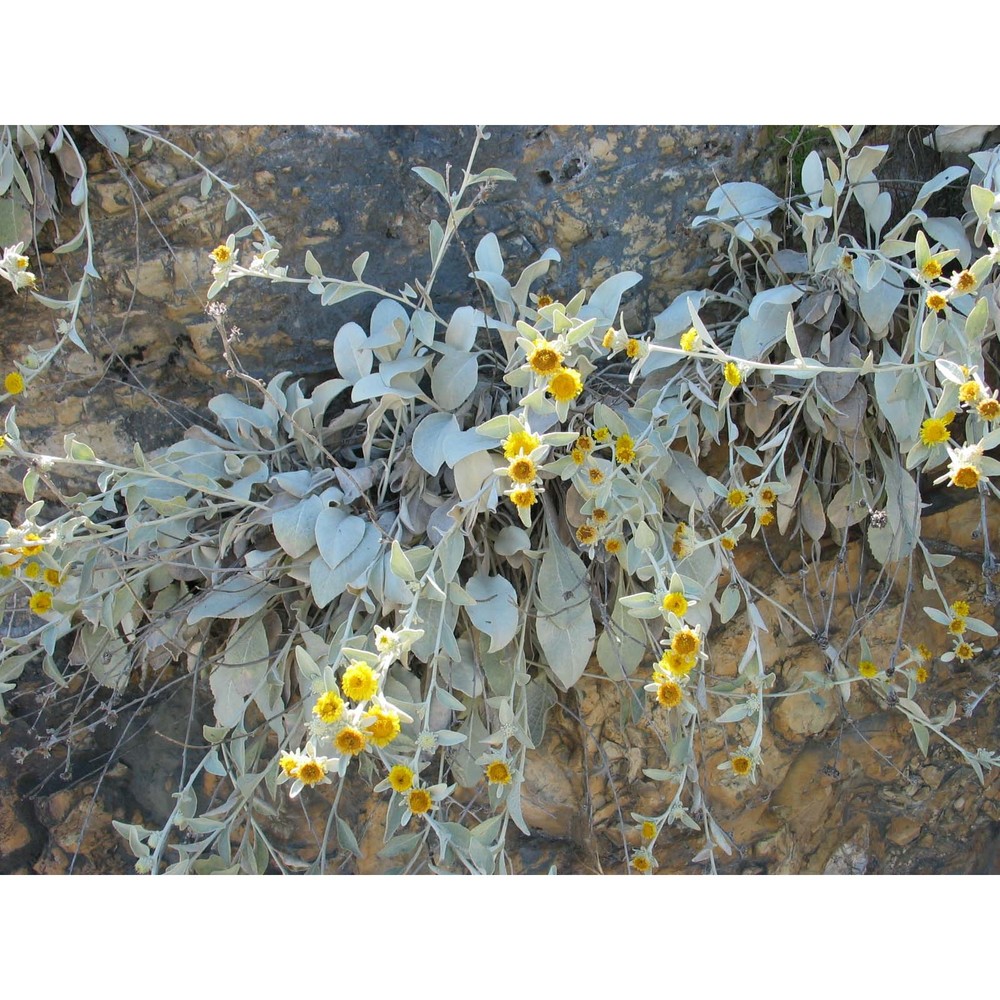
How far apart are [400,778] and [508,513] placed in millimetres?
406

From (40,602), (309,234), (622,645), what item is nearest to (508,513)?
(622,645)

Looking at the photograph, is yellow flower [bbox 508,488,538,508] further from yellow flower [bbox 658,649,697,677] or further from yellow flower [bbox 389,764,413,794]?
yellow flower [bbox 389,764,413,794]

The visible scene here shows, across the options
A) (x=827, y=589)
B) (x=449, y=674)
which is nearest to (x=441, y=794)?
(x=449, y=674)

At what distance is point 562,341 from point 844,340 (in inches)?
20.0

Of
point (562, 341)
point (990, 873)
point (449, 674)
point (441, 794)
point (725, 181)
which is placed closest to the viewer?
point (562, 341)

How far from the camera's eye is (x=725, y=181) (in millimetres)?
1407

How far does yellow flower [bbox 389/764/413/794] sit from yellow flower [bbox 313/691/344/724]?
240 millimetres

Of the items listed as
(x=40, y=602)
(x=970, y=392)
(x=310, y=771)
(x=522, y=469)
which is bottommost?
(x=40, y=602)

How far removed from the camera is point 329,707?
35.4 inches

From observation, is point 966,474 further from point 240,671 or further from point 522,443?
point 240,671

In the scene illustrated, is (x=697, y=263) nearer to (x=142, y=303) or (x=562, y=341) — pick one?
(x=562, y=341)

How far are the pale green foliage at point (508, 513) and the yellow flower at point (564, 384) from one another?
4.8 inches

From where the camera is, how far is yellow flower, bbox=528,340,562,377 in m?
1.01

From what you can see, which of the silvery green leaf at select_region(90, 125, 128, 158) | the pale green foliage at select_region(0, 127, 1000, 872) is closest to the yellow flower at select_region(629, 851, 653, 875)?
the pale green foliage at select_region(0, 127, 1000, 872)
